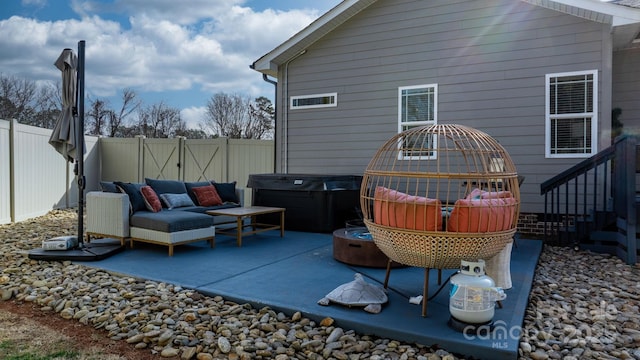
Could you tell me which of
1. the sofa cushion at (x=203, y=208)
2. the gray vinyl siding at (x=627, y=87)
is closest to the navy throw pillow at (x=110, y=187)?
the sofa cushion at (x=203, y=208)

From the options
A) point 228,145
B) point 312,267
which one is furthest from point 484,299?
point 228,145

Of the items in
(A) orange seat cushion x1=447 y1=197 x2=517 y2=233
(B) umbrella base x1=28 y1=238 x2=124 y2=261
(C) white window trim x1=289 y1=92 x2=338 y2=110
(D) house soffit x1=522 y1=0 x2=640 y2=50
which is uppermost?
(D) house soffit x1=522 y1=0 x2=640 y2=50

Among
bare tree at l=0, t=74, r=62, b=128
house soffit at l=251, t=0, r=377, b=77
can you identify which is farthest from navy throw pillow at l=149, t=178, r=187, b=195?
bare tree at l=0, t=74, r=62, b=128

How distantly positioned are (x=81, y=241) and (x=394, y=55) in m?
5.60

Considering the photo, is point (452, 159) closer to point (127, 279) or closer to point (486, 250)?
point (486, 250)

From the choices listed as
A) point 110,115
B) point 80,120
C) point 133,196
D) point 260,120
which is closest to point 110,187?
point 133,196

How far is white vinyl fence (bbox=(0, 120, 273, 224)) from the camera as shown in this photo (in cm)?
780

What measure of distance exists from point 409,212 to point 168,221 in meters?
3.18

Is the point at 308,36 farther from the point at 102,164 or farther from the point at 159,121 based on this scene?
the point at 159,121

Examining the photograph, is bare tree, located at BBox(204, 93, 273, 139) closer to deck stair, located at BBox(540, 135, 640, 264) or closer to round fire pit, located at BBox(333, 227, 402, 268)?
deck stair, located at BBox(540, 135, 640, 264)

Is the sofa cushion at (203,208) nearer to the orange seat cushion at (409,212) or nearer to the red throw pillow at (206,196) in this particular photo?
the red throw pillow at (206,196)

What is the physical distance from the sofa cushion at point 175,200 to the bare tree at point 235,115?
11041 mm

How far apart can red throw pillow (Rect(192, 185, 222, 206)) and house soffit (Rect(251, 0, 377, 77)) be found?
281cm

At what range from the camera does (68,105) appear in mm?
4996
